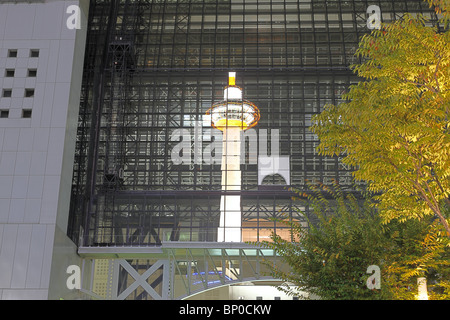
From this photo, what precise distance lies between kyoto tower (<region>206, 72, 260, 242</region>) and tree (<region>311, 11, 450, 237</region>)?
93.8 feet

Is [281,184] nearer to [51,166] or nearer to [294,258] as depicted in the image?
[51,166]

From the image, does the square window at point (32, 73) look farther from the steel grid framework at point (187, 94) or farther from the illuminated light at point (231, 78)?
the illuminated light at point (231, 78)

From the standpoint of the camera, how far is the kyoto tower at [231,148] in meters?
45.1

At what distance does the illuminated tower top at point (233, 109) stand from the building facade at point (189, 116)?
2.36 feet

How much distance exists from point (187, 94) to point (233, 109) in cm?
544

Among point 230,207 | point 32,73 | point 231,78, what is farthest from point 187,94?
point 32,73

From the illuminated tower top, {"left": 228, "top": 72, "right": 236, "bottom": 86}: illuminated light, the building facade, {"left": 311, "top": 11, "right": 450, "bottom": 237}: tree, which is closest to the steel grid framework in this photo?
the building facade

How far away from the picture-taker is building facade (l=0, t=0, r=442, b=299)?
45.1 metres

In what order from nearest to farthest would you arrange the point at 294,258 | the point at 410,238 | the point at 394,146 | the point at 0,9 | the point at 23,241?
1. the point at 394,146
2. the point at 294,258
3. the point at 410,238
4. the point at 23,241
5. the point at 0,9

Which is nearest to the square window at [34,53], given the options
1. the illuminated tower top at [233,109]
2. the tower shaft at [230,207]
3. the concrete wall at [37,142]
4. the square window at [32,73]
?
the concrete wall at [37,142]

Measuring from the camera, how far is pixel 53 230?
3491 centimetres

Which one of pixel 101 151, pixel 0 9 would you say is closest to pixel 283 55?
pixel 101 151

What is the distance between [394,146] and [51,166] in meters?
27.7

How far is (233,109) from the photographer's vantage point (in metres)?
55.1
